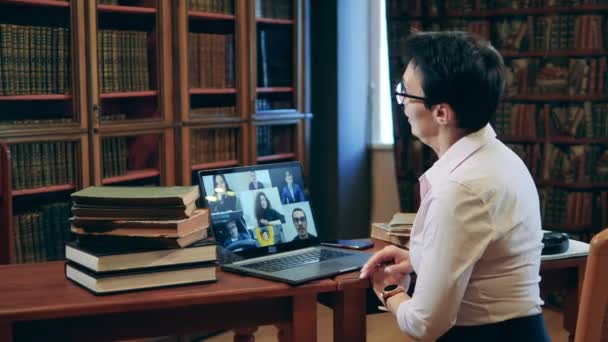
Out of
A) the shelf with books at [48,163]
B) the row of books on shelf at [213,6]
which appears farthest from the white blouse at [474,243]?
the row of books on shelf at [213,6]

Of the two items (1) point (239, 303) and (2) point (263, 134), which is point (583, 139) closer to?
(2) point (263, 134)

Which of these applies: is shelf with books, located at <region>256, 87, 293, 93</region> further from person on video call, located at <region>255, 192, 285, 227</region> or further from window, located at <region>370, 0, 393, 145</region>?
person on video call, located at <region>255, 192, 285, 227</region>

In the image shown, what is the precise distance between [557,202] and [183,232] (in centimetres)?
286

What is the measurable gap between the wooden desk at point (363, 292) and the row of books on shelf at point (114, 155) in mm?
1556

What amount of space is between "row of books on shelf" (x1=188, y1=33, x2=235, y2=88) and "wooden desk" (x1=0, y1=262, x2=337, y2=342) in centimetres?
190

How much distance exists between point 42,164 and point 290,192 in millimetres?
1361

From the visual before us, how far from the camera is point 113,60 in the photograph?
3.41m

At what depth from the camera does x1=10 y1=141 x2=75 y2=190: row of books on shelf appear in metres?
3.09

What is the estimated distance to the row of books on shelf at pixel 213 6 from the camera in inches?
148

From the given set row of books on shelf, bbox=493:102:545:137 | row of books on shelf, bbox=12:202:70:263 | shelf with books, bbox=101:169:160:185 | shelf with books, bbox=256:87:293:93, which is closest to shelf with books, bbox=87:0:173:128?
shelf with books, bbox=101:169:160:185

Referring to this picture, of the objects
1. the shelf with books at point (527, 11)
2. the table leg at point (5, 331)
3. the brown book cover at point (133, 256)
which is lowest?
the table leg at point (5, 331)

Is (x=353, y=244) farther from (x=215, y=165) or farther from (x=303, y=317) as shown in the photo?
(x=215, y=165)

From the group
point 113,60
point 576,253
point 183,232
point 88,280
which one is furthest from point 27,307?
point 113,60

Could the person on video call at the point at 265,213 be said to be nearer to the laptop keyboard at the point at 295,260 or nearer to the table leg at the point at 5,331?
the laptop keyboard at the point at 295,260
